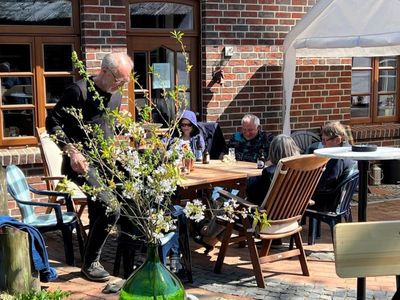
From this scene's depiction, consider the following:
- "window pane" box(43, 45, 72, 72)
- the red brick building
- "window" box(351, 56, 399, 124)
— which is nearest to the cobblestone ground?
the red brick building

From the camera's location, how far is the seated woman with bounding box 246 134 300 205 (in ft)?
15.5

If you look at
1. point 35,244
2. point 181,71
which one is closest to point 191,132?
point 181,71

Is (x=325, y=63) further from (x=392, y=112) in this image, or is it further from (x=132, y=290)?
(x=132, y=290)

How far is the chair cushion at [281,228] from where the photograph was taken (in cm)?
453

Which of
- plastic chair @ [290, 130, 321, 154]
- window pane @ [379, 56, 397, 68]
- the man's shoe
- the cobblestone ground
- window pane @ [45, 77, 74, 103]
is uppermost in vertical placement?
window pane @ [379, 56, 397, 68]

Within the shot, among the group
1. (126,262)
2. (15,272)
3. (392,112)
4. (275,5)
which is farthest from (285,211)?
(392,112)

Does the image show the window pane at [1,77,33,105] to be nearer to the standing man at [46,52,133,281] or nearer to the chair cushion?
the standing man at [46,52,133,281]

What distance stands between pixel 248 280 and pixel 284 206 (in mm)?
619

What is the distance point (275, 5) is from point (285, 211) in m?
3.91

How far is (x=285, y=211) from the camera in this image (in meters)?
4.54

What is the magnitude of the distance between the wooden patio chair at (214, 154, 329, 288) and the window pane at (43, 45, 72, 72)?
2.74 meters

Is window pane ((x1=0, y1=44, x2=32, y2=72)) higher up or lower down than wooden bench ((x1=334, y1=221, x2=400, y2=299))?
higher up

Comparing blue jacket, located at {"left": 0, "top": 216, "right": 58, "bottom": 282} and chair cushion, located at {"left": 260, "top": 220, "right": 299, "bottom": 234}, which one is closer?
blue jacket, located at {"left": 0, "top": 216, "right": 58, "bottom": 282}

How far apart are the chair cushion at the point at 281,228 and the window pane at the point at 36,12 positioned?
3.37 metres
